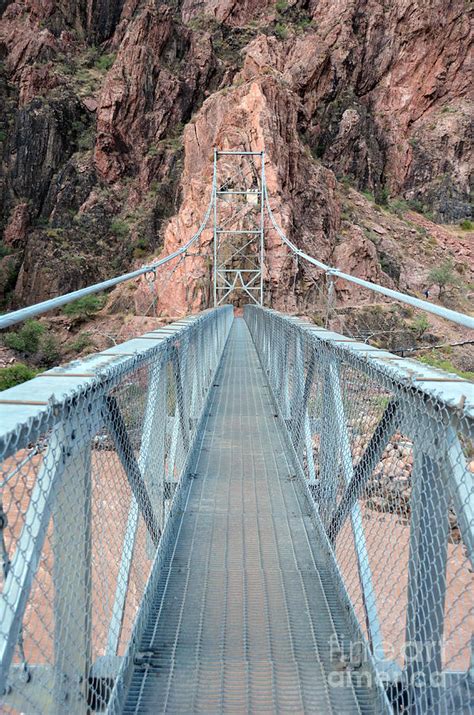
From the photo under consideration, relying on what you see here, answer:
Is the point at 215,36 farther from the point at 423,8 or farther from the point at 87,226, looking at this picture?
the point at 87,226

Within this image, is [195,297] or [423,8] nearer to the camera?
[195,297]

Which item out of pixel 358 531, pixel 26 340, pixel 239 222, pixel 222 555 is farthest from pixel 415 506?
pixel 26 340

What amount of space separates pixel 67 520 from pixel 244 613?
3.24 feet

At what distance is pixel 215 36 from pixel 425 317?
24.1 m

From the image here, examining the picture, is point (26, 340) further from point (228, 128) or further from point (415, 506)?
point (415, 506)

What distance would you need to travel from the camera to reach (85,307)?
21375 millimetres

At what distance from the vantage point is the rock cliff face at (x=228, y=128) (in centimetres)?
1875

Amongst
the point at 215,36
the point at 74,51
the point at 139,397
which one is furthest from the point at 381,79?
the point at 139,397

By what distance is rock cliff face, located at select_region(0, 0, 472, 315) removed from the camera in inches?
738

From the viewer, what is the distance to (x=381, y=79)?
3294 centimetres

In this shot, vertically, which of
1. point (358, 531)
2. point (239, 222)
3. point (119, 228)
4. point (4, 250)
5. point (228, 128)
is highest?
point (228, 128)

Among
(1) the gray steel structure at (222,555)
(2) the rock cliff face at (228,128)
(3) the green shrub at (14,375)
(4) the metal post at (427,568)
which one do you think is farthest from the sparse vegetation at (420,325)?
(4) the metal post at (427,568)

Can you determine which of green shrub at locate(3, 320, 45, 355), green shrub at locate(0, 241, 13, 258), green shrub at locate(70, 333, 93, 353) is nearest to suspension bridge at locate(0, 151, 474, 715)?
green shrub at locate(70, 333, 93, 353)

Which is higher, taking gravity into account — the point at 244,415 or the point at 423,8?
the point at 423,8
